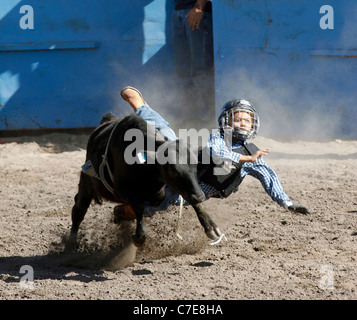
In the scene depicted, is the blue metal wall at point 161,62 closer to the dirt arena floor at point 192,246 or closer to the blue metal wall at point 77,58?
the blue metal wall at point 77,58

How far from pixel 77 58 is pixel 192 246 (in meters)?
4.87

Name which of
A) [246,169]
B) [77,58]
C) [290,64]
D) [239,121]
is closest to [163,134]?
[239,121]

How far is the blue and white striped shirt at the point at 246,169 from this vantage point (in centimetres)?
481

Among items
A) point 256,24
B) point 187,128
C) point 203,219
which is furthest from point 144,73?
point 203,219

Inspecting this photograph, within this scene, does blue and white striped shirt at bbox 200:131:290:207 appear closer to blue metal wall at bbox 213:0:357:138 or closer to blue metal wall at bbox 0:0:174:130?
blue metal wall at bbox 213:0:357:138

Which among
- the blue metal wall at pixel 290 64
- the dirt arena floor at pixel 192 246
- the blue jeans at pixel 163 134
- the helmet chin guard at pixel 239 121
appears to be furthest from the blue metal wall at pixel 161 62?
the helmet chin guard at pixel 239 121

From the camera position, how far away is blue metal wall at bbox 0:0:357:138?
28.8 feet

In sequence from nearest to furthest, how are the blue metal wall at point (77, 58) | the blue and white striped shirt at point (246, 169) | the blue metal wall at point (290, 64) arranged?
the blue and white striped shirt at point (246, 169) → the blue metal wall at point (290, 64) → the blue metal wall at point (77, 58)

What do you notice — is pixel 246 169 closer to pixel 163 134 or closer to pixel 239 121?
pixel 239 121

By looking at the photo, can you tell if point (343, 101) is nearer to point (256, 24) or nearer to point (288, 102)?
point (288, 102)

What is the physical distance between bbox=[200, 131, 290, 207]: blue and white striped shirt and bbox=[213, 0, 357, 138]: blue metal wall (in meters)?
4.03

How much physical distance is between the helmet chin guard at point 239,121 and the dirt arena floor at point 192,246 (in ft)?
3.25

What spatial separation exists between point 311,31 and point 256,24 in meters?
0.78

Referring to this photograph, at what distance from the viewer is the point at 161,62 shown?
371 inches
